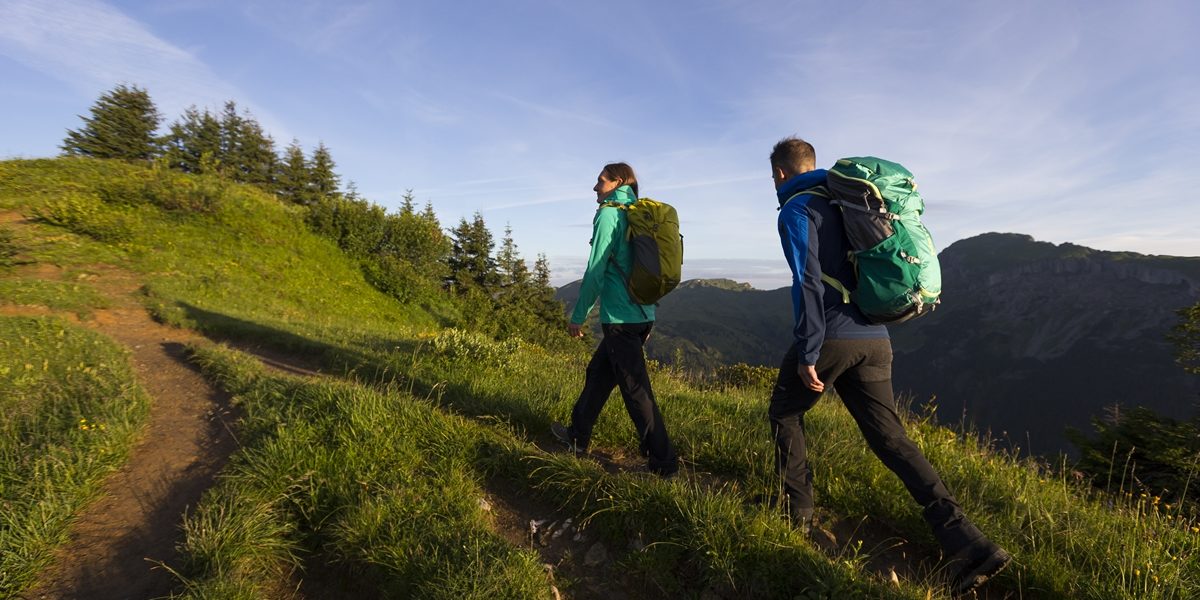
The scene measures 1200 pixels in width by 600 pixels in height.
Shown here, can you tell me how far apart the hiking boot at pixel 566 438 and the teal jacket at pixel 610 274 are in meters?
1.17

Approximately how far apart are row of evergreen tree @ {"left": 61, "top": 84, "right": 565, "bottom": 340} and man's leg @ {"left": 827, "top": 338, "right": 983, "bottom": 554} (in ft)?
55.6

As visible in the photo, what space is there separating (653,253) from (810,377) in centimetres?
143

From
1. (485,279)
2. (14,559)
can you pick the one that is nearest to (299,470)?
(14,559)

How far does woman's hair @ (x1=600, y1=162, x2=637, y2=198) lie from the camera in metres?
4.18

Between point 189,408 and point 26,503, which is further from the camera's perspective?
point 189,408

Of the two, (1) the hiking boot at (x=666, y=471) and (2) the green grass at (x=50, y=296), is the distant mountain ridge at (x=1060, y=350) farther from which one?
(1) the hiking boot at (x=666, y=471)

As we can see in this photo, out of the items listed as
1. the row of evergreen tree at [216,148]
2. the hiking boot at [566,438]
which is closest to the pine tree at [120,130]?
the row of evergreen tree at [216,148]

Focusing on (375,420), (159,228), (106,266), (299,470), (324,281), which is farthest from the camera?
(324,281)

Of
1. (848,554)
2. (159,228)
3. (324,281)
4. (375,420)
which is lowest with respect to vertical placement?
(848,554)

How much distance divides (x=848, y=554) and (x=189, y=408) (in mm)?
→ 6484

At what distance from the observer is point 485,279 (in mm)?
35469

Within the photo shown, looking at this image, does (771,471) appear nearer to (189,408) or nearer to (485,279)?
(189,408)

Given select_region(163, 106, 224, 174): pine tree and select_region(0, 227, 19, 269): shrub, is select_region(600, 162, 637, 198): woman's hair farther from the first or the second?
select_region(163, 106, 224, 174): pine tree

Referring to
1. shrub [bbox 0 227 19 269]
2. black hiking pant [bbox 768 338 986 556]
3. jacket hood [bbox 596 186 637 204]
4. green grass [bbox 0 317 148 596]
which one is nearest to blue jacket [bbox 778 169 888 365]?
black hiking pant [bbox 768 338 986 556]
